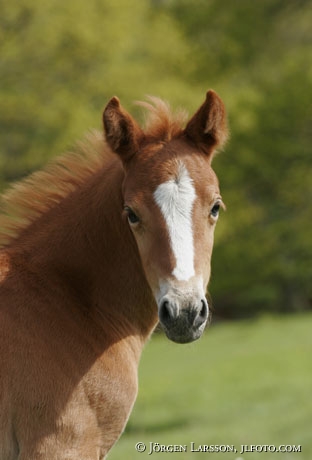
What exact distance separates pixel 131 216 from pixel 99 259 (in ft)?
1.31

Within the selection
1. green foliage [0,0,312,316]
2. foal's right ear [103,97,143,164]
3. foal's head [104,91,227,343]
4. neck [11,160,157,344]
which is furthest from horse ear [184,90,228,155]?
green foliage [0,0,312,316]

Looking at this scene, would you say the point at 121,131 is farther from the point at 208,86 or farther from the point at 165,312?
the point at 208,86

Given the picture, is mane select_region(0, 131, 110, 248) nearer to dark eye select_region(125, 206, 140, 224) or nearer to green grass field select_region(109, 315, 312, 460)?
dark eye select_region(125, 206, 140, 224)

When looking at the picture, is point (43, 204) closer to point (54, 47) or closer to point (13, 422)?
point (13, 422)

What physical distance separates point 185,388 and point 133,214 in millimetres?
11665

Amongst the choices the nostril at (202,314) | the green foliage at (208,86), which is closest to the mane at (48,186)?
the nostril at (202,314)

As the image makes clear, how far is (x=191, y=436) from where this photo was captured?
1033 cm

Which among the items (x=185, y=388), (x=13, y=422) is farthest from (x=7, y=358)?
(x=185, y=388)

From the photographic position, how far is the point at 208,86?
2778 centimetres

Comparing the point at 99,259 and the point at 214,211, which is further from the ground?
the point at 214,211

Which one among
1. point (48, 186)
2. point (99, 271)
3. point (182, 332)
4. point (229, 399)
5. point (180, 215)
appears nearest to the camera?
point (182, 332)

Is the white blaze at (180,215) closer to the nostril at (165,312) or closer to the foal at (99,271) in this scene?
the foal at (99,271)

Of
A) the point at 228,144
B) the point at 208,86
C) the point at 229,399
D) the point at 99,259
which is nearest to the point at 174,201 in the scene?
the point at 99,259

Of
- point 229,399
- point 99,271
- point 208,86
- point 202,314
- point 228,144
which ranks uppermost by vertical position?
point 202,314
